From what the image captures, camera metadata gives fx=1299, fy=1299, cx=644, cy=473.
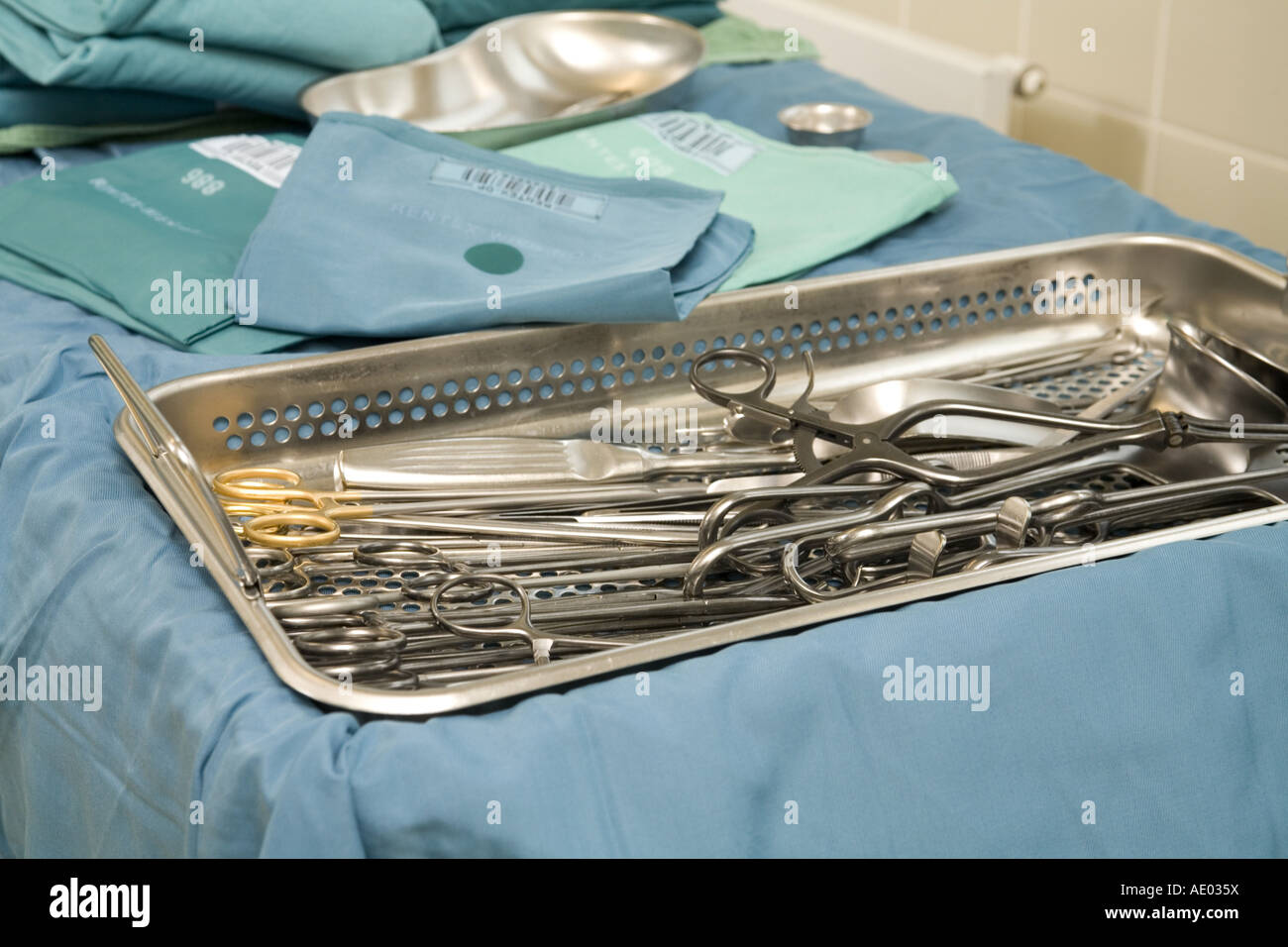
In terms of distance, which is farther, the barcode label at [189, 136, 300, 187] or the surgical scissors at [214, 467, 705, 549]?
the barcode label at [189, 136, 300, 187]

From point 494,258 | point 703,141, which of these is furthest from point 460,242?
point 703,141

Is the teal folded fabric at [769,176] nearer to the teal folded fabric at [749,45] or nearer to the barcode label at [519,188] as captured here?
the barcode label at [519,188]

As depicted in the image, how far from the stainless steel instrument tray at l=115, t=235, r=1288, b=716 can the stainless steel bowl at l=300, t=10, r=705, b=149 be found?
35 centimetres

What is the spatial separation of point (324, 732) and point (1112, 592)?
0.82 feet

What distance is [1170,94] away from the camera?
1.06 m

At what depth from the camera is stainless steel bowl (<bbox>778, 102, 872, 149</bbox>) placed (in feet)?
3.09

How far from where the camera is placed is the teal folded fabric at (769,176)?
77 cm

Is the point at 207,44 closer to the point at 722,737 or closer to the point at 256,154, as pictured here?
the point at 256,154

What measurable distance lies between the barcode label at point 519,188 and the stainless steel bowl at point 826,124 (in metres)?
0.23

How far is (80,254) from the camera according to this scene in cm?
74

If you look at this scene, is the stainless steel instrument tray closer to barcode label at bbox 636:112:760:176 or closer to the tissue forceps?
the tissue forceps

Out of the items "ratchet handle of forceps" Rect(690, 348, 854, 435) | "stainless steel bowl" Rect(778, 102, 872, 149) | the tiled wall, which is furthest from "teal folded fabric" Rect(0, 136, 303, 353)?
the tiled wall
